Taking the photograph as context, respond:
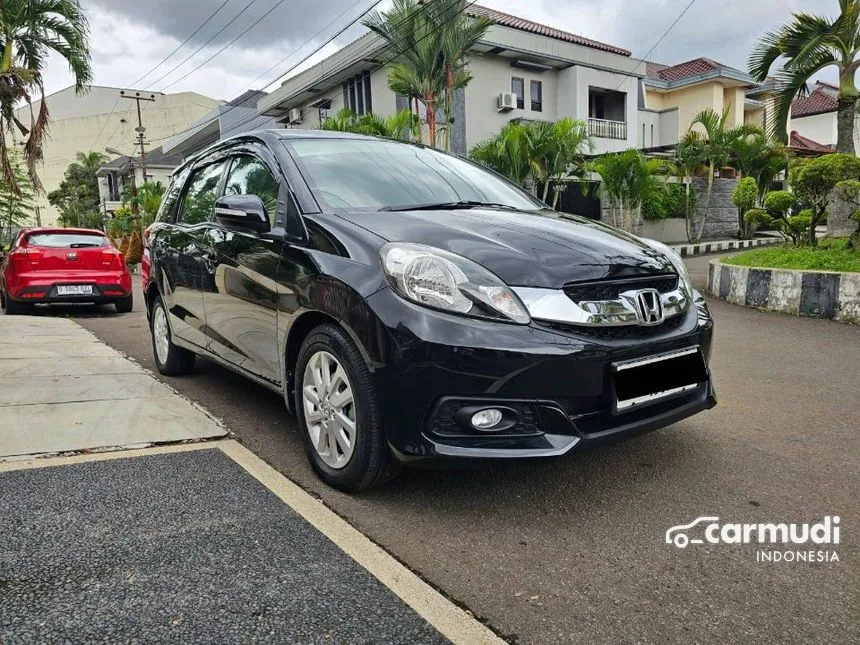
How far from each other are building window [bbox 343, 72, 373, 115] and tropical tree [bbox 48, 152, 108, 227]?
41165 millimetres

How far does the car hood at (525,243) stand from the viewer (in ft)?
8.60

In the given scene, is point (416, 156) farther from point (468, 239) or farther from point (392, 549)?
point (392, 549)

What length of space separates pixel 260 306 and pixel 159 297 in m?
2.11

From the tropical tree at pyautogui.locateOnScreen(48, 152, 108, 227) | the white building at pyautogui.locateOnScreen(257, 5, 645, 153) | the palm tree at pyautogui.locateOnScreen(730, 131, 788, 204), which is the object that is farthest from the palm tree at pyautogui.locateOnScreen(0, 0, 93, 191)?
the tropical tree at pyautogui.locateOnScreen(48, 152, 108, 227)

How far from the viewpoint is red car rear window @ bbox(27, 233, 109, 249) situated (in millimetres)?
10055

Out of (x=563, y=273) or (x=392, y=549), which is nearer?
(x=392, y=549)

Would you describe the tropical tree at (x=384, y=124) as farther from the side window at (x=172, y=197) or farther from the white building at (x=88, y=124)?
the white building at (x=88, y=124)

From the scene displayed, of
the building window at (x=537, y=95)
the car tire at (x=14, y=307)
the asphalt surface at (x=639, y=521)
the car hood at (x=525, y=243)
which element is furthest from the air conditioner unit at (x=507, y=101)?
the car hood at (x=525, y=243)

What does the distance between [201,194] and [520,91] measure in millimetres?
22207

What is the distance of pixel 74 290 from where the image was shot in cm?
995

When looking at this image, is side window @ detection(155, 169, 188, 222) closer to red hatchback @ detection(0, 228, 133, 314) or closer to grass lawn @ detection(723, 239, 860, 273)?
red hatchback @ detection(0, 228, 133, 314)

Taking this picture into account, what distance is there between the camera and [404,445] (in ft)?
8.38

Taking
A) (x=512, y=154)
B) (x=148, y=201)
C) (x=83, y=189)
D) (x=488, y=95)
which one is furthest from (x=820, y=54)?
(x=83, y=189)

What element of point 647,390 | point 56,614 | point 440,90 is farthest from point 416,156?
point 440,90
